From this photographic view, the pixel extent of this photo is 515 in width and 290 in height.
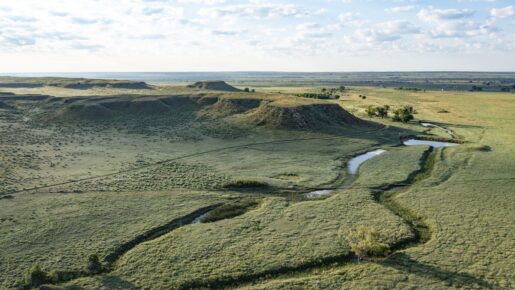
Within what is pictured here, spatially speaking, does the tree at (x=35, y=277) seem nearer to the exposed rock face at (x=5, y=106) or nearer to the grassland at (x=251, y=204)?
the grassland at (x=251, y=204)

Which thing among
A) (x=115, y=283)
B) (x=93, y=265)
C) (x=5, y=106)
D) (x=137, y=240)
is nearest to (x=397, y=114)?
(x=137, y=240)

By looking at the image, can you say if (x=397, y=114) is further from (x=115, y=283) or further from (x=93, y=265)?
(x=115, y=283)

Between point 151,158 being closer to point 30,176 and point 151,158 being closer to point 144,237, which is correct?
point 30,176

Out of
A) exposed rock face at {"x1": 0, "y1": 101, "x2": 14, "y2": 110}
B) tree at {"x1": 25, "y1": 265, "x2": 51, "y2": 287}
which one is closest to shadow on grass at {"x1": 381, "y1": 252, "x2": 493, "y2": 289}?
tree at {"x1": 25, "y1": 265, "x2": 51, "y2": 287}

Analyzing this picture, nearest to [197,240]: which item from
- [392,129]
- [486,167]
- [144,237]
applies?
[144,237]

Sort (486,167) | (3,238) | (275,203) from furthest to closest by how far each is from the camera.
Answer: (486,167) < (275,203) < (3,238)

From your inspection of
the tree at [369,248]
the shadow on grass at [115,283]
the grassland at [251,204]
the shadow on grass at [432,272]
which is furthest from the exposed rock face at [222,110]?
the shadow on grass at [115,283]
